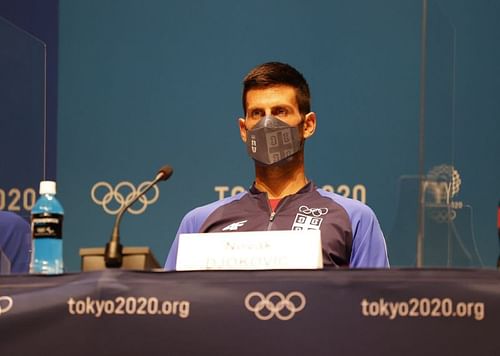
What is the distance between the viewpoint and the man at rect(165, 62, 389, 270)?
287 cm

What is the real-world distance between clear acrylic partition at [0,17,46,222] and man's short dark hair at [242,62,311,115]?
0.94 meters

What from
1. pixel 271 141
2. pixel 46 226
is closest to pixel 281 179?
pixel 271 141

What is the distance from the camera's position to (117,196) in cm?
423

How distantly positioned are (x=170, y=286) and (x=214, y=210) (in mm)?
1215

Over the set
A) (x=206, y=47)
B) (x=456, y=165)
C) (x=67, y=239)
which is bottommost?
(x=67, y=239)

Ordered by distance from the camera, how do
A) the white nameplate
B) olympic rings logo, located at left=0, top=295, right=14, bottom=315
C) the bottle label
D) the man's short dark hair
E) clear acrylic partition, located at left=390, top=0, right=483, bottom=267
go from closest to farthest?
1. olympic rings logo, located at left=0, top=295, right=14, bottom=315
2. the white nameplate
3. the bottle label
4. clear acrylic partition, located at left=390, top=0, right=483, bottom=267
5. the man's short dark hair

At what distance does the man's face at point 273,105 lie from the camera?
3.00 meters

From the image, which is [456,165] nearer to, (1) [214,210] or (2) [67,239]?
(1) [214,210]

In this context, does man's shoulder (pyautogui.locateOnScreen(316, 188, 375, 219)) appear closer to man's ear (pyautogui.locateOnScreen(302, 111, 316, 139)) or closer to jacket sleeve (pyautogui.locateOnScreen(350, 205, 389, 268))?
jacket sleeve (pyautogui.locateOnScreen(350, 205, 389, 268))

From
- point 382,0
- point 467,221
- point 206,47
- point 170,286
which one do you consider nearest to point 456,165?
point 467,221

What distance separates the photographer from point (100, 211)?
427 cm

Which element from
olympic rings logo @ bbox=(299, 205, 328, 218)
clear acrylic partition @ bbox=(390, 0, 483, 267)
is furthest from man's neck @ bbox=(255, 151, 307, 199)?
clear acrylic partition @ bbox=(390, 0, 483, 267)

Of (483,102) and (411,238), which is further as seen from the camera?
(483,102)

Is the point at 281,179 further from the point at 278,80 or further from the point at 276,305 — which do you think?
the point at 276,305
